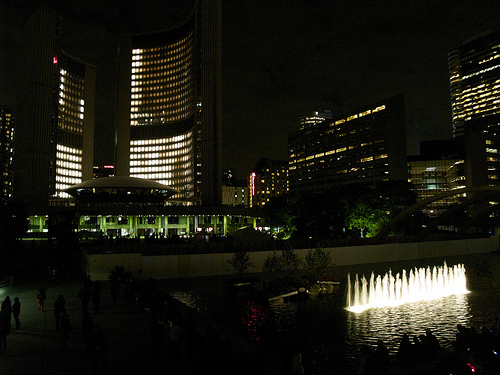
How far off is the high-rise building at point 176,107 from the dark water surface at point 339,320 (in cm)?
10035

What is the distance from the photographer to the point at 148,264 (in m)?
32.9

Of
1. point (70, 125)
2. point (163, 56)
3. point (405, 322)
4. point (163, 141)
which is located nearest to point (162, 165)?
point (163, 141)

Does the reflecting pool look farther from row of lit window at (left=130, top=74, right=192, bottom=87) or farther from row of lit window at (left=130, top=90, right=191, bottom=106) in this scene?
row of lit window at (left=130, top=74, right=192, bottom=87)

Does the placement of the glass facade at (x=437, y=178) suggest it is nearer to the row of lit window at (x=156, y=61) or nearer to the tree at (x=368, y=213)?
the tree at (x=368, y=213)

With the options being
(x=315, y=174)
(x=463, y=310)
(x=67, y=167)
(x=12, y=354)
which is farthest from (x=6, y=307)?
(x=315, y=174)

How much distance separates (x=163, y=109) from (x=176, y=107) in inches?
308

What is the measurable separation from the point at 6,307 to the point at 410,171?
15428 cm

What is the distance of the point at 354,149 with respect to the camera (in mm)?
163250

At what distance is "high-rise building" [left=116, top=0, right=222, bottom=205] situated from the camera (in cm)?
12506

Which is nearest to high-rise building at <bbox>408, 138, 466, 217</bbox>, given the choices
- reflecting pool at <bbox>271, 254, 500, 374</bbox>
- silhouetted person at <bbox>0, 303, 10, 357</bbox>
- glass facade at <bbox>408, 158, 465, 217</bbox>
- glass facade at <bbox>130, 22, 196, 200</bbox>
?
glass facade at <bbox>408, 158, 465, 217</bbox>

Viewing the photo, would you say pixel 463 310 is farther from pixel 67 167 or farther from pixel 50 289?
pixel 67 167

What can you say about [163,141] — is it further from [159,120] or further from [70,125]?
[70,125]

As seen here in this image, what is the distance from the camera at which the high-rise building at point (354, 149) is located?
146 metres

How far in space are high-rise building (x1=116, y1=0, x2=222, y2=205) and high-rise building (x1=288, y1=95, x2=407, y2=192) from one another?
6385 cm
